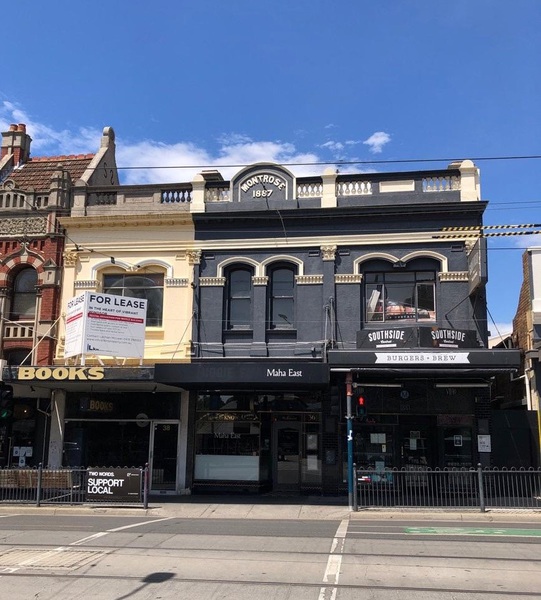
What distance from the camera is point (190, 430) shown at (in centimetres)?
→ 2019

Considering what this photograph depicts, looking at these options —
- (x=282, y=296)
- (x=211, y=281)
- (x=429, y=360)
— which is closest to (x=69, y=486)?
(x=211, y=281)

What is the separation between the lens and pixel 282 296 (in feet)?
67.7

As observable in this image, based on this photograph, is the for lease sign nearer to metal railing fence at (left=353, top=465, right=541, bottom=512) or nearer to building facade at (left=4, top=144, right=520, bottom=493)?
building facade at (left=4, top=144, right=520, bottom=493)

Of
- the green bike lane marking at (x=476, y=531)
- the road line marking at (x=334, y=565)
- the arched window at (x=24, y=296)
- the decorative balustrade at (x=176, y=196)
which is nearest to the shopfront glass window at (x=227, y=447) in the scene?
the road line marking at (x=334, y=565)

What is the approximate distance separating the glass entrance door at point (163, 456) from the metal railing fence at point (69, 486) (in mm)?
3026

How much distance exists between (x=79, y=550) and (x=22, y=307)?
13.3 metres

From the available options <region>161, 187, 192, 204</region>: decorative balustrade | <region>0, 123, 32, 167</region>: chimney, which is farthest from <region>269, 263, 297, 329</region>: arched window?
<region>0, 123, 32, 167</region>: chimney

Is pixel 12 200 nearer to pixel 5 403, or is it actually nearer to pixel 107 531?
pixel 5 403

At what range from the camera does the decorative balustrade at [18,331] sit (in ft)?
70.5

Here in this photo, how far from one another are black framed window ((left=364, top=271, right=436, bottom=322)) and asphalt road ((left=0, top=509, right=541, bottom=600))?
709 cm

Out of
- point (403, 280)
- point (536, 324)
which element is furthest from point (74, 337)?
point (536, 324)

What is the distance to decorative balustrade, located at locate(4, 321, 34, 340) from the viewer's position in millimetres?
21500

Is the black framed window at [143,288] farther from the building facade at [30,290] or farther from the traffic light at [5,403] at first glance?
the traffic light at [5,403]

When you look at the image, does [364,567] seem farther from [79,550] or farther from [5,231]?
[5,231]
